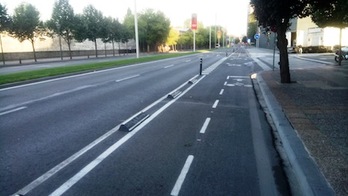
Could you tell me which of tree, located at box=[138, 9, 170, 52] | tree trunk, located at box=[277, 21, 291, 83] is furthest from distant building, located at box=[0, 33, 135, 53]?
tree trunk, located at box=[277, 21, 291, 83]

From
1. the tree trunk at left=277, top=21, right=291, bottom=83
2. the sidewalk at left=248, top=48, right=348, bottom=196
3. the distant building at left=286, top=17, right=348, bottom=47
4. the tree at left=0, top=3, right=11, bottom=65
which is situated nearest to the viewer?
the sidewalk at left=248, top=48, right=348, bottom=196

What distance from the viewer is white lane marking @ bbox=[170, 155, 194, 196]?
4.77 meters

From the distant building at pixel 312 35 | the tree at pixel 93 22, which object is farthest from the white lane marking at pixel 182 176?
the distant building at pixel 312 35

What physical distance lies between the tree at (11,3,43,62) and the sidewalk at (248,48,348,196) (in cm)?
3308

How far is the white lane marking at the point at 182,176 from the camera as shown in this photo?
4.77 metres

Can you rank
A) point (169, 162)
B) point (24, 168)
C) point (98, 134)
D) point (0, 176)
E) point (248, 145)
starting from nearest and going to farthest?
point (0, 176)
point (24, 168)
point (169, 162)
point (248, 145)
point (98, 134)

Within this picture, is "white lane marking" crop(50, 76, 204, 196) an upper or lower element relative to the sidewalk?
lower

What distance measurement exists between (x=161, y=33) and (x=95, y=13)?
27363mm

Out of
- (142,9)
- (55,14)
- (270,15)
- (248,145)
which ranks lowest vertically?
(248,145)

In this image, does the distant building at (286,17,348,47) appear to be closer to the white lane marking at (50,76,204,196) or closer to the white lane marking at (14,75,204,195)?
the white lane marking at (50,76,204,196)

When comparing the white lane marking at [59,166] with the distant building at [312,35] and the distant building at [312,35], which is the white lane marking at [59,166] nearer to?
the distant building at [312,35]

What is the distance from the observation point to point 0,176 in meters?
5.12

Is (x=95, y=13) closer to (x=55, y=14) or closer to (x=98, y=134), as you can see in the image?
(x=55, y=14)

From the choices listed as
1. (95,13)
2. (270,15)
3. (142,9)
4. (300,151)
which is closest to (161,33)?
(142,9)
